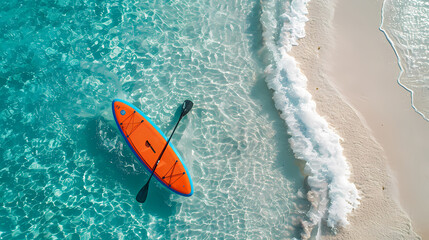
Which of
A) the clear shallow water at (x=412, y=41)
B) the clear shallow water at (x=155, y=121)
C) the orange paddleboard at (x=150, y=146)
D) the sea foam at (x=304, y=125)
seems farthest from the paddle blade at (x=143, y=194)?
the clear shallow water at (x=412, y=41)

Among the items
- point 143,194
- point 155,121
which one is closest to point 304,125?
point 155,121

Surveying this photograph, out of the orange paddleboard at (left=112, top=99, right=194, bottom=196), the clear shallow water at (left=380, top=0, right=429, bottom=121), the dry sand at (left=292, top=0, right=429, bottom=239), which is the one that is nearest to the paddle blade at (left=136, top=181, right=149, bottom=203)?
the orange paddleboard at (left=112, top=99, right=194, bottom=196)

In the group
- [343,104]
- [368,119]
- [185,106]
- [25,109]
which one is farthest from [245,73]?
[25,109]

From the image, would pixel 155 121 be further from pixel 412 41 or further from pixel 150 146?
pixel 412 41

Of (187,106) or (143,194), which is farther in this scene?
(187,106)

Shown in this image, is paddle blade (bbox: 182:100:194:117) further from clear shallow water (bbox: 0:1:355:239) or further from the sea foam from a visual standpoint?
the sea foam
